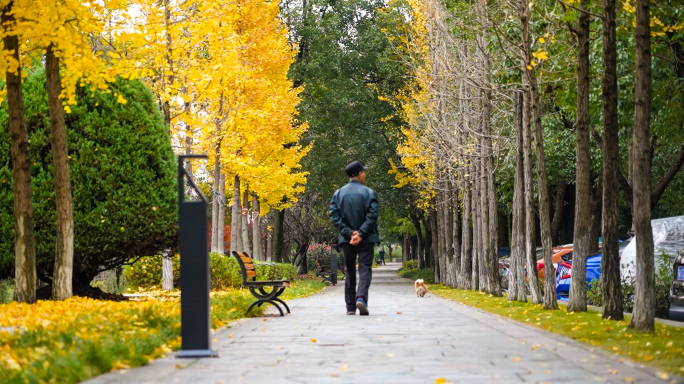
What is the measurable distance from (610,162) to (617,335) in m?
2.90

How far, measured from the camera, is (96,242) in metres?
15.5

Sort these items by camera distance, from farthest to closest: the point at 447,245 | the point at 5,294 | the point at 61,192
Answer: the point at 447,245 < the point at 5,294 < the point at 61,192

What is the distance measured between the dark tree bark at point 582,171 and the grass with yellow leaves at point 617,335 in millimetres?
426

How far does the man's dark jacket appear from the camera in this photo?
13.0 metres

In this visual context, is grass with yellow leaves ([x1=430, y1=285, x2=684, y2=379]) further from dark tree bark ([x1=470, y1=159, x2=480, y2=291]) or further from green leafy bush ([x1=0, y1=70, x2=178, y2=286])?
dark tree bark ([x1=470, y1=159, x2=480, y2=291])

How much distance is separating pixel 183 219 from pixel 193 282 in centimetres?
54

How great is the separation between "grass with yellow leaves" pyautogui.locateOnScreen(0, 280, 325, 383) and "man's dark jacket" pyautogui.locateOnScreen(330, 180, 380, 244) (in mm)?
2146

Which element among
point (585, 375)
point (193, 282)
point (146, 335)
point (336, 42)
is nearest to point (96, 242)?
point (146, 335)

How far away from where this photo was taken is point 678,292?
12.4 metres

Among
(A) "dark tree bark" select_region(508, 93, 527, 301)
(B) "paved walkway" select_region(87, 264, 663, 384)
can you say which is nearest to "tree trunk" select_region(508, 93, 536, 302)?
(A) "dark tree bark" select_region(508, 93, 527, 301)

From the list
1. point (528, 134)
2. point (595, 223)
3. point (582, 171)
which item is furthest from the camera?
point (595, 223)

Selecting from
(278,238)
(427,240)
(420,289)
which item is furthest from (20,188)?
(427,240)

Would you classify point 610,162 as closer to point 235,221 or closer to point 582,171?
point 582,171

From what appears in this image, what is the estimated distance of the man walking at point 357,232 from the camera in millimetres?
12906
